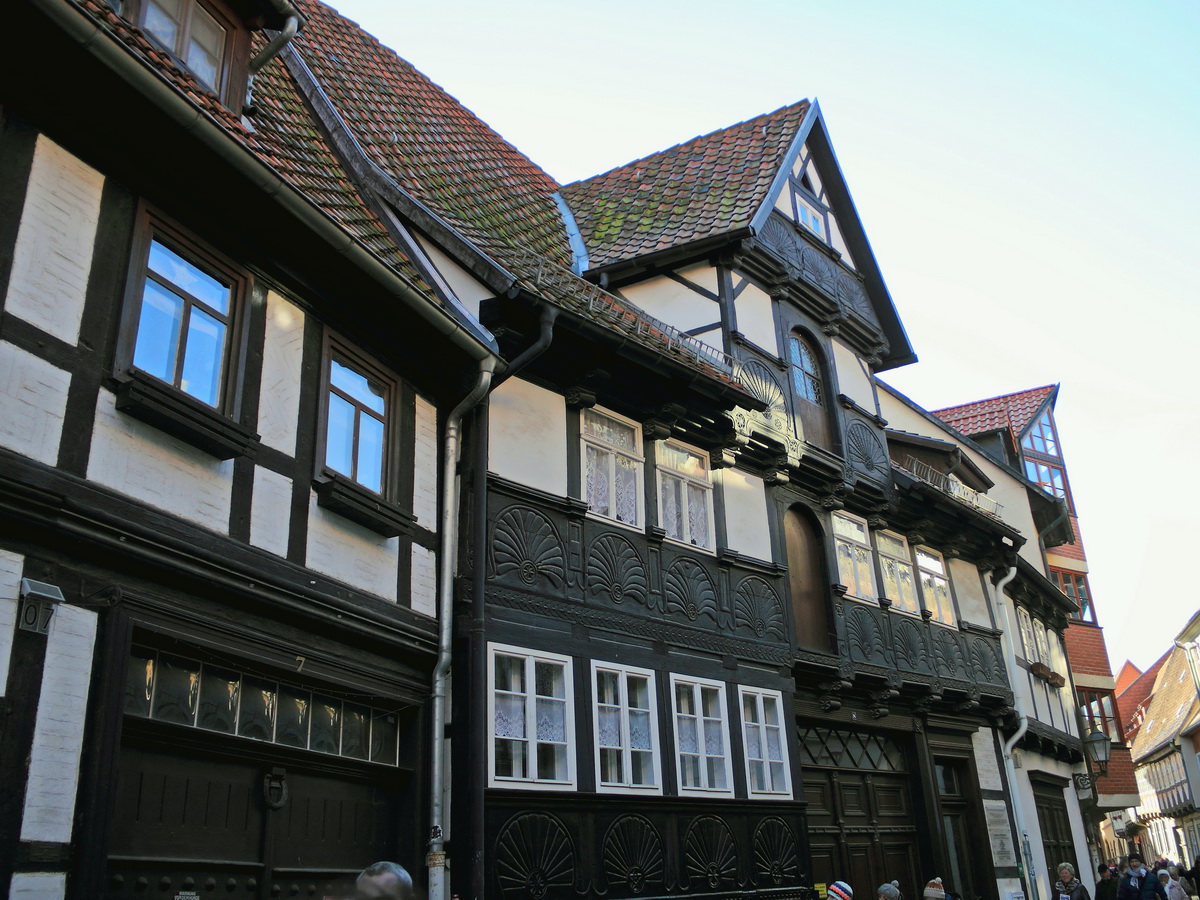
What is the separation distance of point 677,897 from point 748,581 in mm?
4083

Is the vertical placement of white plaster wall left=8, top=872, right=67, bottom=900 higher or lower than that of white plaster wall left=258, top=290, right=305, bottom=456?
lower

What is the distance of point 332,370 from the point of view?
31.3ft

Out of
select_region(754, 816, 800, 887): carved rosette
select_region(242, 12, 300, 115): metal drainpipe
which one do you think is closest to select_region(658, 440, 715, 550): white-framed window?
select_region(754, 816, 800, 887): carved rosette

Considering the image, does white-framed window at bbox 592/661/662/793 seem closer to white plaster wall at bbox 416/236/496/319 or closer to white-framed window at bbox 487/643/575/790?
white-framed window at bbox 487/643/575/790

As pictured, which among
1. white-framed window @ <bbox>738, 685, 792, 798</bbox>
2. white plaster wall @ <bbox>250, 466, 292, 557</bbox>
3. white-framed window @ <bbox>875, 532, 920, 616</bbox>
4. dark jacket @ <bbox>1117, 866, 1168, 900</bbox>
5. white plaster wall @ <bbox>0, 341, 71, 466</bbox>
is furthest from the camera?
white-framed window @ <bbox>875, 532, 920, 616</bbox>

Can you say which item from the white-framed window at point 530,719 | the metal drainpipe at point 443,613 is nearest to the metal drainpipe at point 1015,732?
the white-framed window at point 530,719

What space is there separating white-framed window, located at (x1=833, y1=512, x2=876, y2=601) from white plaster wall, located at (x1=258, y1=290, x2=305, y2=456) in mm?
9378

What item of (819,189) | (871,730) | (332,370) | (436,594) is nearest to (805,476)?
(871,730)

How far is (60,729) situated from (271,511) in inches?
92.8

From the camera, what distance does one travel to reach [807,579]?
15.8 meters

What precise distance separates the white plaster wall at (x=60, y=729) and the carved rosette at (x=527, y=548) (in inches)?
183

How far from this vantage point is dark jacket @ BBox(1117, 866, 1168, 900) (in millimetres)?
13812

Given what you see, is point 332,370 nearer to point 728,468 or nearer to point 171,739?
point 171,739

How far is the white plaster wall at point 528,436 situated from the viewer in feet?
37.6
